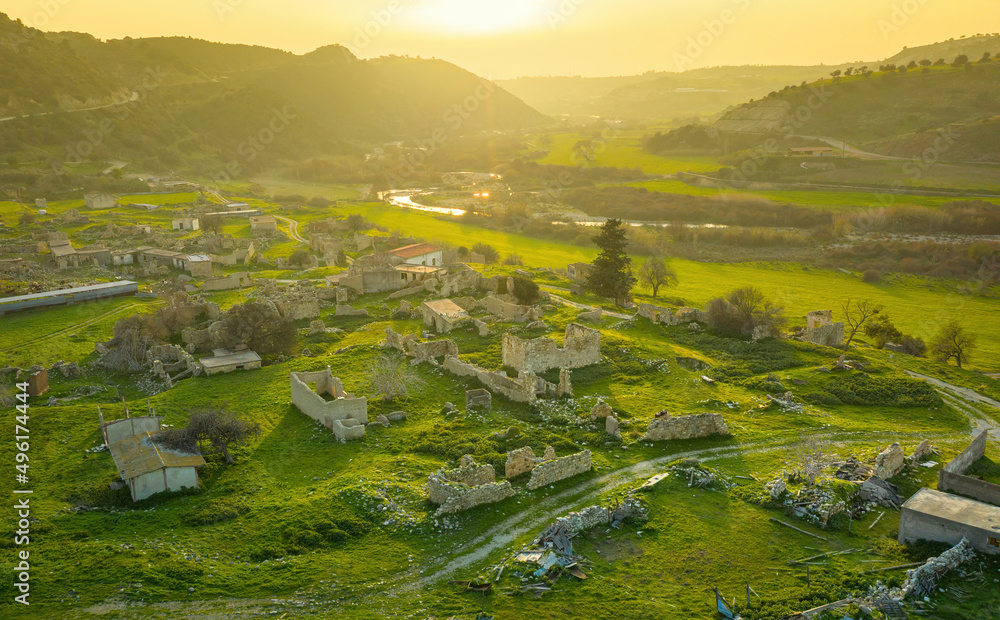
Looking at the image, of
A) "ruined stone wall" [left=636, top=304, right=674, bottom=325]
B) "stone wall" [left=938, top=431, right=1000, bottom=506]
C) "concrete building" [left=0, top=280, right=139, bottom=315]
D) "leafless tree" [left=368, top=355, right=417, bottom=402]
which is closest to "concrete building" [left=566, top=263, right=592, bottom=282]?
"ruined stone wall" [left=636, top=304, right=674, bottom=325]

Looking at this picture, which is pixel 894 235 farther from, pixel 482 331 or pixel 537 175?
pixel 537 175

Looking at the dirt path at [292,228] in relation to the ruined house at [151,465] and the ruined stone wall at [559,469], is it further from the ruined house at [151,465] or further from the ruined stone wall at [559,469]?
the ruined stone wall at [559,469]

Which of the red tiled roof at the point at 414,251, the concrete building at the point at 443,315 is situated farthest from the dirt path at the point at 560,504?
the red tiled roof at the point at 414,251

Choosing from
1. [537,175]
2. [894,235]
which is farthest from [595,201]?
[894,235]

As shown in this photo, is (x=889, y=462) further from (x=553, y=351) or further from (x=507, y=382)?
(x=553, y=351)

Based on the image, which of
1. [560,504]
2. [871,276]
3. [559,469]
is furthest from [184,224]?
[871,276]

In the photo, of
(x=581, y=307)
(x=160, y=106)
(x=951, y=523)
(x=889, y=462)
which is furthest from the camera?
(x=160, y=106)
